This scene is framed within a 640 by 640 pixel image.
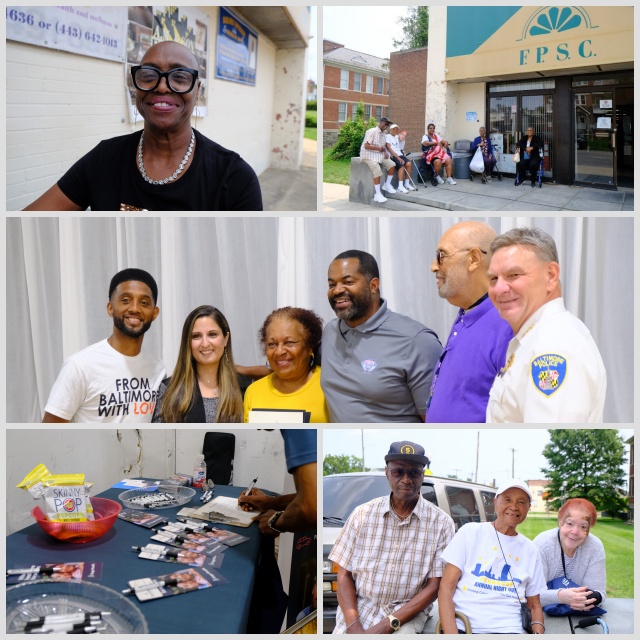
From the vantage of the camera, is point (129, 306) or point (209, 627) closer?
point (209, 627)

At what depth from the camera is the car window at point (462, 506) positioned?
2.27 m

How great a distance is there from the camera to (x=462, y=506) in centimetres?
229

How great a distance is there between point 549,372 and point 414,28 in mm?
2434

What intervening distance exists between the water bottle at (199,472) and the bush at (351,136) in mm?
1972

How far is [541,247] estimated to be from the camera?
6.90 ft

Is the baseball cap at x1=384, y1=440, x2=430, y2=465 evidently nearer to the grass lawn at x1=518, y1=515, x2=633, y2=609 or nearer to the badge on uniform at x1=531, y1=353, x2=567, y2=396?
the grass lawn at x1=518, y1=515, x2=633, y2=609

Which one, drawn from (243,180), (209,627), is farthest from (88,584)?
(243,180)

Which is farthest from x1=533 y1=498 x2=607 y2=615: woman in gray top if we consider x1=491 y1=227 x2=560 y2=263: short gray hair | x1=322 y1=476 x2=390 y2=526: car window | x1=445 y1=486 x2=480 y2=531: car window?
x1=491 y1=227 x2=560 y2=263: short gray hair

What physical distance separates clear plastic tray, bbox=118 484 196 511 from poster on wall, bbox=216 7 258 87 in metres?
3.02

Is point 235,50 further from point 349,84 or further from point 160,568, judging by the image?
point 160,568

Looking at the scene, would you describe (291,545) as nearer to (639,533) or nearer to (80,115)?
(639,533)

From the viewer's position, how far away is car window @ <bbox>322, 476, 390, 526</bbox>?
237cm

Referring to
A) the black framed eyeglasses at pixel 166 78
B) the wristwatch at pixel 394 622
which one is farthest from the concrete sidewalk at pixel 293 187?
the wristwatch at pixel 394 622

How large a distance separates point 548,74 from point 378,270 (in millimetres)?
3196
